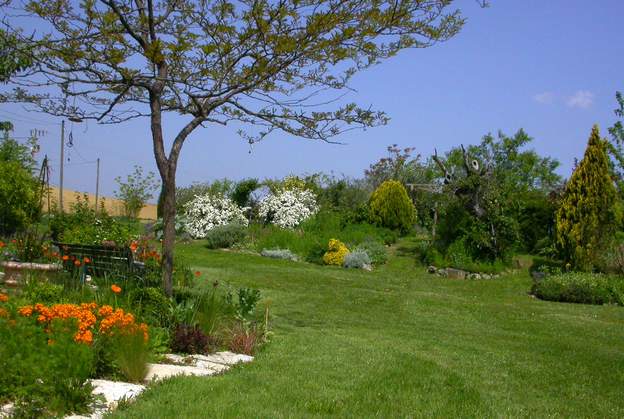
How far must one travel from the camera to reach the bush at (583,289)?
46.6ft

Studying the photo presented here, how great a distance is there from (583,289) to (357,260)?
6477 mm

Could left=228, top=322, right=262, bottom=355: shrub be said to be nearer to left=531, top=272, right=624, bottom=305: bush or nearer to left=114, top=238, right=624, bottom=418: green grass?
left=114, top=238, right=624, bottom=418: green grass

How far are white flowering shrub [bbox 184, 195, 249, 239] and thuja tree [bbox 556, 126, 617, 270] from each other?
1255 cm

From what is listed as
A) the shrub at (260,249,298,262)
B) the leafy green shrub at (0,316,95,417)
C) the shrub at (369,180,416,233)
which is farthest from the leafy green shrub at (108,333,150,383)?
the shrub at (369,180,416,233)

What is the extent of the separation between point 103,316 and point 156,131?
2640mm

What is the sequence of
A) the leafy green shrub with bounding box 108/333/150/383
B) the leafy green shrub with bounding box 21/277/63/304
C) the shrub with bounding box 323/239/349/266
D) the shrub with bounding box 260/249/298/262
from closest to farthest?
the leafy green shrub with bounding box 108/333/150/383, the leafy green shrub with bounding box 21/277/63/304, the shrub with bounding box 323/239/349/266, the shrub with bounding box 260/249/298/262

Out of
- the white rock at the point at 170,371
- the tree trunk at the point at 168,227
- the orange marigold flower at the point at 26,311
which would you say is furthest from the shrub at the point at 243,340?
the orange marigold flower at the point at 26,311

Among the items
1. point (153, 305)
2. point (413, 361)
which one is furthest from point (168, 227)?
point (413, 361)

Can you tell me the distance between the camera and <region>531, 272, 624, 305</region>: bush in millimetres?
14203

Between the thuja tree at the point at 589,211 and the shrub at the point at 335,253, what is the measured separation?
5.85 metres

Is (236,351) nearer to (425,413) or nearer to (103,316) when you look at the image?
(103,316)

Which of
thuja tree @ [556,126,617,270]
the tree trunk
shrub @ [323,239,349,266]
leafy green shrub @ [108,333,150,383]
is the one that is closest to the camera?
leafy green shrub @ [108,333,150,383]

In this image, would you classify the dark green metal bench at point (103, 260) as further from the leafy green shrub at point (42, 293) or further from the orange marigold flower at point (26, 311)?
the orange marigold flower at point (26, 311)

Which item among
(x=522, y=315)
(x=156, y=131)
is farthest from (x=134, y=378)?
(x=522, y=315)
